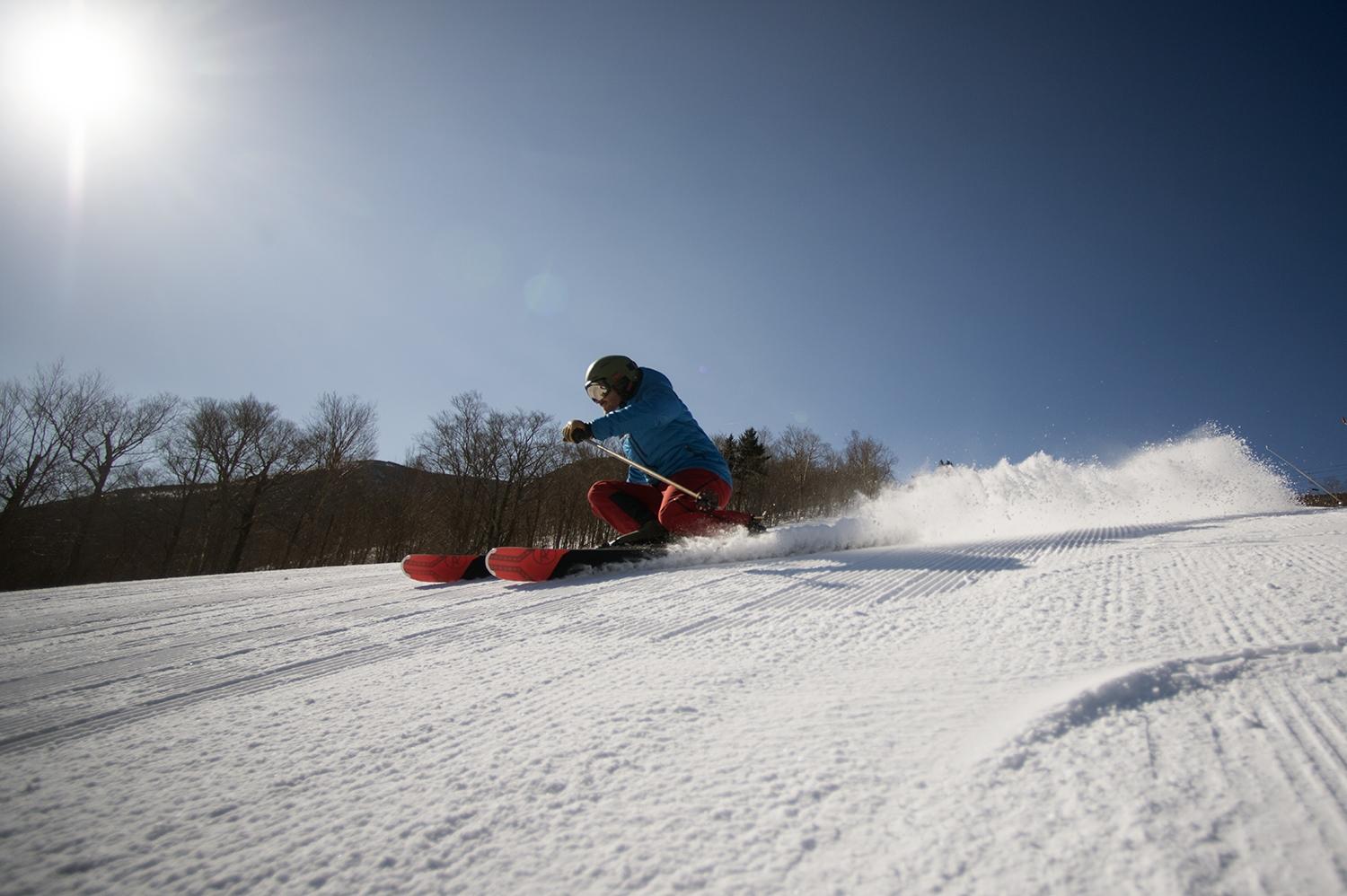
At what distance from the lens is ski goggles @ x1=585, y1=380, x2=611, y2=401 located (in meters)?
4.61

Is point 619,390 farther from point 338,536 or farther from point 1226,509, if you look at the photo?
point 338,536

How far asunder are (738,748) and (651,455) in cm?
384

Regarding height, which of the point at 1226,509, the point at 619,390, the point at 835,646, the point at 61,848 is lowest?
the point at 61,848

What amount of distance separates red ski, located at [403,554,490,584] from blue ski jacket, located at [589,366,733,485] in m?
1.49

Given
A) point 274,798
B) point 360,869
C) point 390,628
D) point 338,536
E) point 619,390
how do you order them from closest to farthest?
1. point 360,869
2. point 274,798
3. point 390,628
4. point 619,390
5. point 338,536

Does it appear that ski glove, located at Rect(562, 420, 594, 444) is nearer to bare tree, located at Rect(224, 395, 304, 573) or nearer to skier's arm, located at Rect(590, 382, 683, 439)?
skier's arm, located at Rect(590, 382, 683, 439)

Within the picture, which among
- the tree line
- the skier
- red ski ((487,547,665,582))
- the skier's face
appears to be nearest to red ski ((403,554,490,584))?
red ski ((487,547,665,582))

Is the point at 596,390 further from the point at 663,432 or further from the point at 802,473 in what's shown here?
the point at 802,473

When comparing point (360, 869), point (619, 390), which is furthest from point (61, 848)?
point (619, 390)

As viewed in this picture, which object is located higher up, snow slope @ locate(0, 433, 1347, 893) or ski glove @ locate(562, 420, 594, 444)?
ski glove @ locate(562, 420, 594, 444)

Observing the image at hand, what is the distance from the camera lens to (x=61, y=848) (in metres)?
0.68

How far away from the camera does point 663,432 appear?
4559mm

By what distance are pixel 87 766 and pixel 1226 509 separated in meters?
7.90

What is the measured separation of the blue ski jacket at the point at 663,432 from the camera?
437 cm
